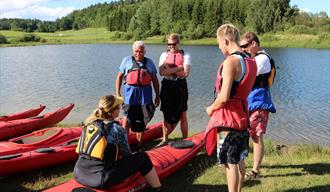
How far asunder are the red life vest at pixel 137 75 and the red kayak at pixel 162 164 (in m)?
1.10

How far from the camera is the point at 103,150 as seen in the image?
4.26 m

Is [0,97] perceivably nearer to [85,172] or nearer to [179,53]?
[179,53]

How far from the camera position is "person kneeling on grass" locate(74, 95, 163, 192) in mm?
4270

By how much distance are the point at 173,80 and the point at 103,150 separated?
261cm

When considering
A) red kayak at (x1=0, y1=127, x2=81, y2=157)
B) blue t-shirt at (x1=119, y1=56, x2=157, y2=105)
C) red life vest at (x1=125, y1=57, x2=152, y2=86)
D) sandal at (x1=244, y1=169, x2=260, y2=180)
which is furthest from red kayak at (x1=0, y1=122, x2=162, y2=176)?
sandal at (x1=244, y1=169, x2=260, y2=180)

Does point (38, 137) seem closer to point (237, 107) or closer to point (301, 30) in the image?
point (237, 107)

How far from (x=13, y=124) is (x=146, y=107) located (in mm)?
3573

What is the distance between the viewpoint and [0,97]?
17078 mm

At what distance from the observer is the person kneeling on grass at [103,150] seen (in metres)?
4.27

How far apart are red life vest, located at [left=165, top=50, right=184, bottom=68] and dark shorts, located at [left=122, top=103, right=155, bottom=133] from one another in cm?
75

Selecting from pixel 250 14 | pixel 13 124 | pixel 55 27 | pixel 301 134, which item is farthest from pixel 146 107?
pixel 55 27

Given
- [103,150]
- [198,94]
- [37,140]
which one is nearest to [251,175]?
[103,150]

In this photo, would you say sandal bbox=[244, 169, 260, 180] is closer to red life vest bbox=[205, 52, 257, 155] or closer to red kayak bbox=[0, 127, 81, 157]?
red life vest bbox=[205, 52, 257, 155]

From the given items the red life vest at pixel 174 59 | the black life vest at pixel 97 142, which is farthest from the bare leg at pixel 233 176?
the red life vest at pixel 174 59
